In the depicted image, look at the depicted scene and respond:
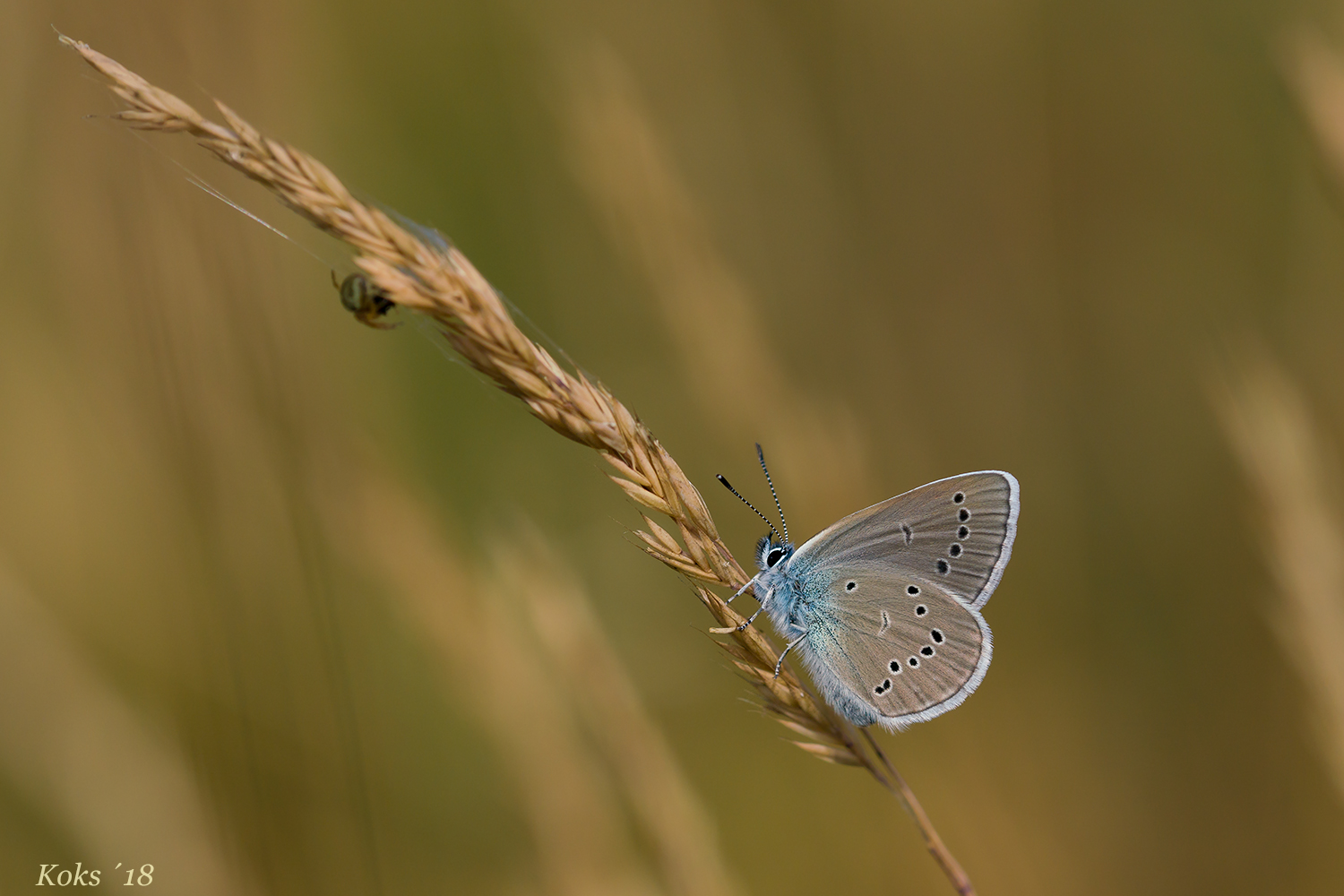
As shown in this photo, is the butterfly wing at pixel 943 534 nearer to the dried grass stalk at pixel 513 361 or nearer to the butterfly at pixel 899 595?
the butterfly at pixel 899 595

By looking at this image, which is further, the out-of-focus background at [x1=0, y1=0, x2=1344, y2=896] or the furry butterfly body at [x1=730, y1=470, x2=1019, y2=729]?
the out-of-focus background at [x1=0, y1=0, x2=1344, y2=896]

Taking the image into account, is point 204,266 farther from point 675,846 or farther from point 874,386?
point 874,386

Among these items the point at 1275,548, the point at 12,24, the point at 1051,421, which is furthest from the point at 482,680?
the point at 1051,421

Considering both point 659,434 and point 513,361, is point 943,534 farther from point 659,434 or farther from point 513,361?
point 659,434

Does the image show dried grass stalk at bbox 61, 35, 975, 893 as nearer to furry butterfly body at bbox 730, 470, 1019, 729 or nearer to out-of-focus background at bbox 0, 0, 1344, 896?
out-of-focus background at bbox 0, 0, 1344, 896

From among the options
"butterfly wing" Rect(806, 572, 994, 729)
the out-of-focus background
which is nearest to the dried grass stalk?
the out-of-focus background

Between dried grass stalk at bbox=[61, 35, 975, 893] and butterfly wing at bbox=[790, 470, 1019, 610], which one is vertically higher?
dried grass stalk at bbox=[61, 35, 975, 893]

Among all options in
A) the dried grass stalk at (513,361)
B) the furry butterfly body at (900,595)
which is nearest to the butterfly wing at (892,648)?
the furry butterfly body at (900,595)

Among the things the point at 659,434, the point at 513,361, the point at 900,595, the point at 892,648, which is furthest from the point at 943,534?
the point at 659,434
